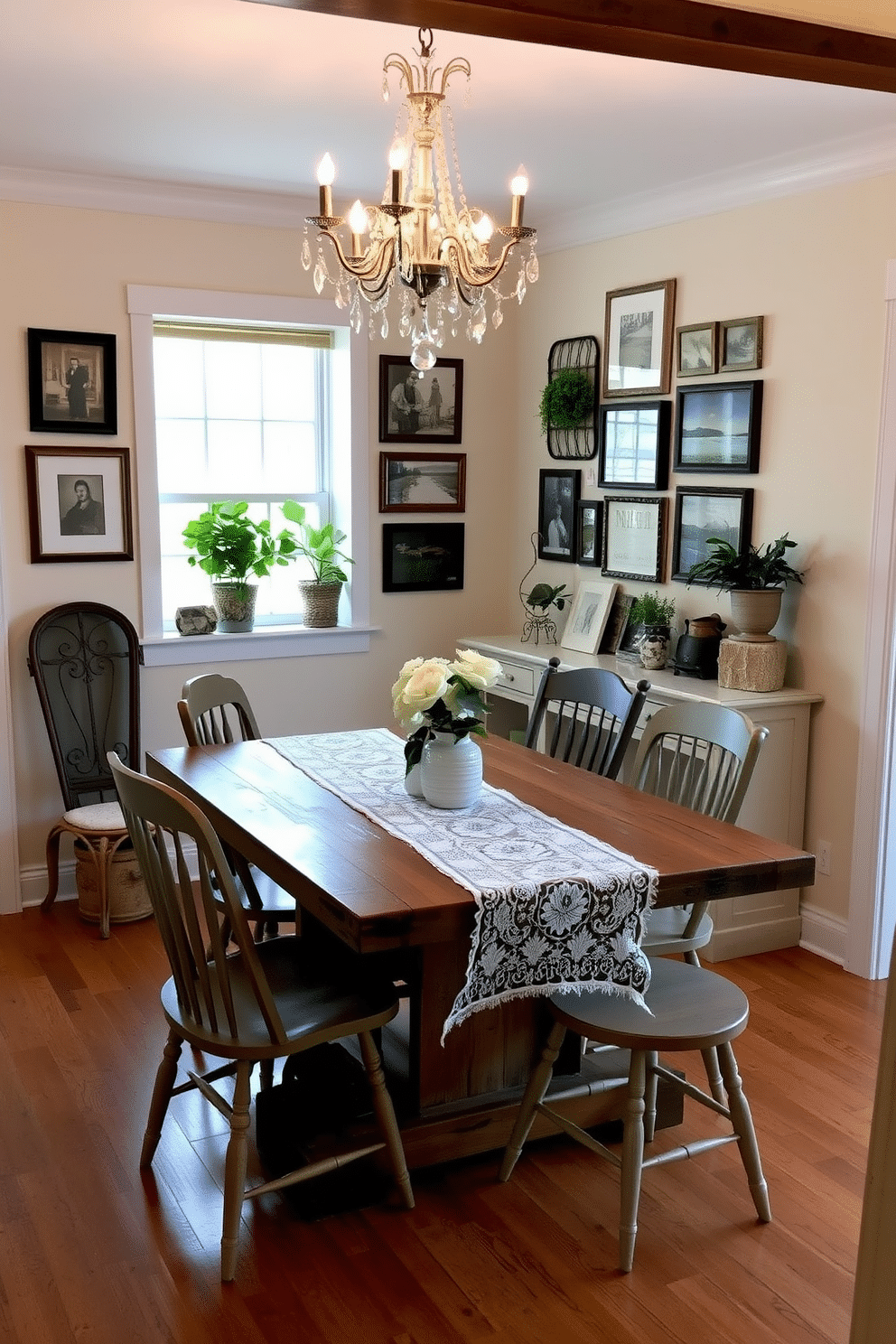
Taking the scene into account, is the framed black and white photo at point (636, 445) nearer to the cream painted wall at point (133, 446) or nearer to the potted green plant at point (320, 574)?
the cream painted wall at point (133, 446)

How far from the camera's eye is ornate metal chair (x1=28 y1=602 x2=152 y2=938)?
427 cm

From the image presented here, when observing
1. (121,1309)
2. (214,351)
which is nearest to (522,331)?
(214,351)

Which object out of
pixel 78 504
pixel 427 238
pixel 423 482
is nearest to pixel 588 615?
pixel 423 482

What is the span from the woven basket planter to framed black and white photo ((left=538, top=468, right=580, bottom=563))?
0.93m

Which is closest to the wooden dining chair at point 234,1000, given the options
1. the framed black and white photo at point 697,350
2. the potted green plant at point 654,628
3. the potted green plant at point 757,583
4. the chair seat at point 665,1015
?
the chair seat at point 665,1015

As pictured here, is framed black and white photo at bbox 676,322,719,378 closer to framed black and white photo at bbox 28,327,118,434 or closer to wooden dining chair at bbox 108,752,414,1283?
framed black and white photo at bbox 28,327,118,434

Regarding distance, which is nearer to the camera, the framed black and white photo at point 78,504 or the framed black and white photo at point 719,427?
the framed black and white photo at point 719,427

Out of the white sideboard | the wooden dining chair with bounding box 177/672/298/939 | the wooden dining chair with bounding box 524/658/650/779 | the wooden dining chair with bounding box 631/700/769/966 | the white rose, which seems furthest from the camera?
the white sideboard

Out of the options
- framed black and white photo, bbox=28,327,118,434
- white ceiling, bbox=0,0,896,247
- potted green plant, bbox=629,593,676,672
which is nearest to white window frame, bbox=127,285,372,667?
framed black and white photo, bbox=28,327,118,434

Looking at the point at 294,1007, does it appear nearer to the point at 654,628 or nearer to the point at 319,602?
the point at 654,628

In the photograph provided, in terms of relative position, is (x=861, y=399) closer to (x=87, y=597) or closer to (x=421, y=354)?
(x=421, y=354)

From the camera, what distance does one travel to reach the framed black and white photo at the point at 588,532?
493 centimetres

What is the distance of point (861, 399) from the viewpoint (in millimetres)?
3754

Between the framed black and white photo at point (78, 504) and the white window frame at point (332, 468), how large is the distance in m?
0.08
